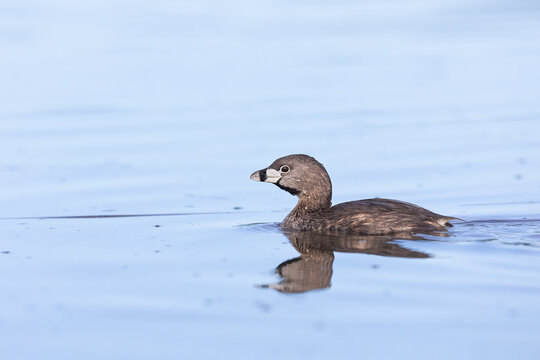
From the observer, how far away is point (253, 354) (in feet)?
23.6

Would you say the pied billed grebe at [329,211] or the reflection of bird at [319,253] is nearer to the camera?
the reflection of bird at [319,253]

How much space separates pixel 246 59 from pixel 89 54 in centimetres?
376

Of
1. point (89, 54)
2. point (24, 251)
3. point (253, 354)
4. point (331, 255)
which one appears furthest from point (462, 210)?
point (89, 54)

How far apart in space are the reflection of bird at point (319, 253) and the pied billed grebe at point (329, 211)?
184 mm

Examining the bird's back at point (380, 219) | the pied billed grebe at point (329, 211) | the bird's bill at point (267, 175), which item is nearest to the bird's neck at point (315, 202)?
the pied billed grebe at point (329, 211)

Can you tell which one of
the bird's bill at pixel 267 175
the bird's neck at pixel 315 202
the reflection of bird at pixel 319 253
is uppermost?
the bird's bill at pixel 267 175

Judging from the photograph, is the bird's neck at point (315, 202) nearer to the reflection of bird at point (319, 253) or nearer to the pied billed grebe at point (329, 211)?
the pied billed grebe at point (329, 211)

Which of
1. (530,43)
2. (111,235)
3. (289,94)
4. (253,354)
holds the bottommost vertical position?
(253,354)

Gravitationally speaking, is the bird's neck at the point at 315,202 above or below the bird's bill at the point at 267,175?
below

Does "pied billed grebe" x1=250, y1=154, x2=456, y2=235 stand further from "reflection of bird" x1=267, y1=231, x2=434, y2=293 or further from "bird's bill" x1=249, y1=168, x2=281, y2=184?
"reflection of bird" x1=267, y1=231, x2=434, y2=293

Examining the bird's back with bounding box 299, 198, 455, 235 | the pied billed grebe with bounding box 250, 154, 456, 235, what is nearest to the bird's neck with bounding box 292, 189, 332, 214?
the pied billed grebe with bounding box 250, 154, 456, 235

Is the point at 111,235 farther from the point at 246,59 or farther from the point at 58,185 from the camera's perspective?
the point at 246,59

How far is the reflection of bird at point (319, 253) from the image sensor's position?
30.4 feet

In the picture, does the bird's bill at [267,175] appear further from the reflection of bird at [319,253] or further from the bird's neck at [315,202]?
the reflection of bird at [319,253]
